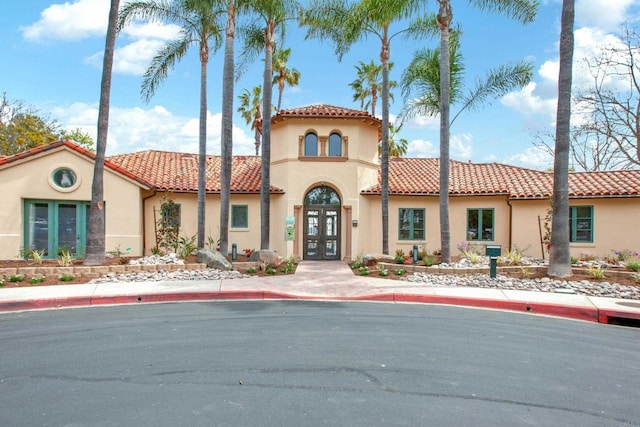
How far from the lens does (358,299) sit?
1047cm

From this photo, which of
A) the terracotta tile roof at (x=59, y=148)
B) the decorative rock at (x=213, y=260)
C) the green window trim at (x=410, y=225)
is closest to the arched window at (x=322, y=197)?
the green window trim at (x=410, y=225)

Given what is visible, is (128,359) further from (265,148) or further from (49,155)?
(49,155)

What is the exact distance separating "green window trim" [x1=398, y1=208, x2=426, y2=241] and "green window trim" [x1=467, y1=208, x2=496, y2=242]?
2.06 meters

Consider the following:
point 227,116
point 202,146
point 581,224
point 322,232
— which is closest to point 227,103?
point 227,116

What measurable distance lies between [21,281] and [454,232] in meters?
15.9

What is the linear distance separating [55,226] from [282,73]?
20999mm

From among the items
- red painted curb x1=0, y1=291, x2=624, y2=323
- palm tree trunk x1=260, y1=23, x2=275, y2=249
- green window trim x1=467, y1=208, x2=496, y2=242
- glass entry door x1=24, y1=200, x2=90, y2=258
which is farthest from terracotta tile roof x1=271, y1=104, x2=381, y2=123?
red painted curb x1=0, y1=291, x2=624, y2=323

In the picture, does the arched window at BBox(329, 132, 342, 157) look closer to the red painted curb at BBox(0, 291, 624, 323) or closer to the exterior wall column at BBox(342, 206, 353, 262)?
the exterior wall column at BBox(342, 206, 353, 262)

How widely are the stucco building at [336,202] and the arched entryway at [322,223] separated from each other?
0.15ft

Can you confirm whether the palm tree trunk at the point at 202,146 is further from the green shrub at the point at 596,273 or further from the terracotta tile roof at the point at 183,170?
the green shrub at the point at 596,273

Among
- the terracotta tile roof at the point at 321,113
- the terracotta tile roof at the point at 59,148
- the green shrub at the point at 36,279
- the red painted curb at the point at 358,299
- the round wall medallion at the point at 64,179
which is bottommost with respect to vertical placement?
the red painted curb at the point at 358,299

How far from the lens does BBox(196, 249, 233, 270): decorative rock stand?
1402cm

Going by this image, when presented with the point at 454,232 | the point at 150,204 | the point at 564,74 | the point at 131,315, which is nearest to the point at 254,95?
the point at 150,204

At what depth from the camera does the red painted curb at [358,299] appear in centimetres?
893
